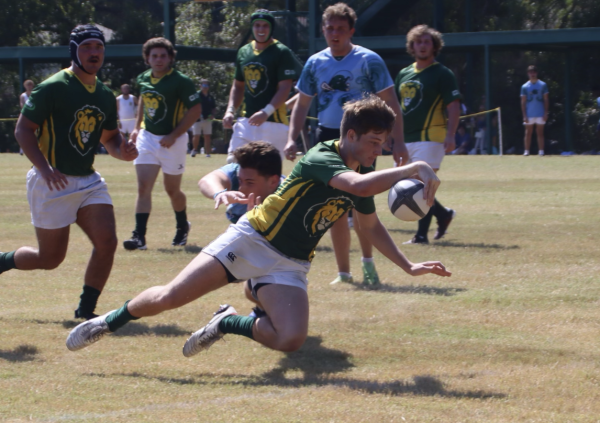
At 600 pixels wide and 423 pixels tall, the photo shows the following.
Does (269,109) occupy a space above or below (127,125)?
above

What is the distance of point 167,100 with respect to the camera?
9.68 m

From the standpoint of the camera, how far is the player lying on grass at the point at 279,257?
4.81 m

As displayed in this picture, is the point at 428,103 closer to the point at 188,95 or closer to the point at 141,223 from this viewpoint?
the point at 188,95

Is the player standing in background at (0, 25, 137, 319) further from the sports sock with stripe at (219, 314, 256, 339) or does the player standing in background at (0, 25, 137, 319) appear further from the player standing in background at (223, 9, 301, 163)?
the player standing in background at (223, 9, 301, 163)

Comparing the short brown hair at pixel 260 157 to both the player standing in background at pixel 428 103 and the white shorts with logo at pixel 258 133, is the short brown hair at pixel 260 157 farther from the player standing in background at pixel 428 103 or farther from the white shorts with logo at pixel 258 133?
the player standing in background at pixel 428 103

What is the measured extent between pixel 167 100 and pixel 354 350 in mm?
4952

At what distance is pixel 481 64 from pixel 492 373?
27183mm

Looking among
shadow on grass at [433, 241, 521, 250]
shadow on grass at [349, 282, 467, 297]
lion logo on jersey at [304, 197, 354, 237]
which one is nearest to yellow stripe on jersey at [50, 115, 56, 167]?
lion logo on jersey at [304, 197, 354, 237]

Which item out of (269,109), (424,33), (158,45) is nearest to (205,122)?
(158,45)

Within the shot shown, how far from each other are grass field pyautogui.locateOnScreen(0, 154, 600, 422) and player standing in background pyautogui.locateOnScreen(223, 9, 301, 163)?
4.85 ft

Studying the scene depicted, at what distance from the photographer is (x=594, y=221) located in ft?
37.7

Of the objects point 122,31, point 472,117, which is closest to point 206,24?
point 122,31

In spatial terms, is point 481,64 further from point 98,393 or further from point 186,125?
point 98,393

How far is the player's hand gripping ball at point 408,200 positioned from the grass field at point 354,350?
935mm
